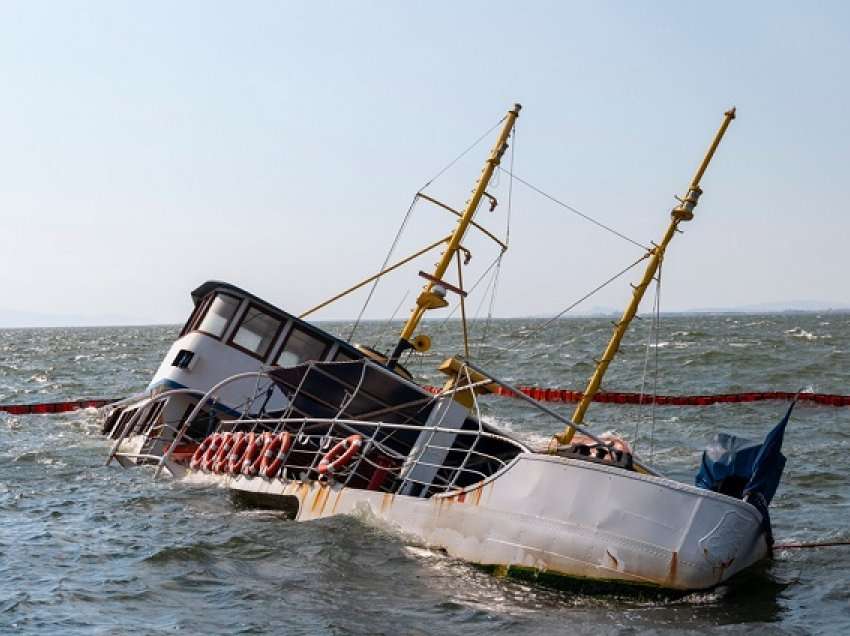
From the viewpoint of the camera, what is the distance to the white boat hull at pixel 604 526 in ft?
43.0

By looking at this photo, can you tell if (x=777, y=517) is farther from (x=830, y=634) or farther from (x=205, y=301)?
(x=205, y=301)

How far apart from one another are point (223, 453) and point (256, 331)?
182 inches

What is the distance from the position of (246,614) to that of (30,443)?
2029 cm

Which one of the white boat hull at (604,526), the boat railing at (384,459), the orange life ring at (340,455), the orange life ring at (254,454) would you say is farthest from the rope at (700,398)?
the white boat hull at (604,526)

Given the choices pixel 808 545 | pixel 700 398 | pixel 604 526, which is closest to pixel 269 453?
pixel 604 526

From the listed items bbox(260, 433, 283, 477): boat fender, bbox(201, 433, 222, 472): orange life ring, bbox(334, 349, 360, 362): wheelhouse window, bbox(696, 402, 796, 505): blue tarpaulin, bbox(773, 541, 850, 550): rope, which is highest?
bbox(696, 402, 796, 505): blue tarpaulin

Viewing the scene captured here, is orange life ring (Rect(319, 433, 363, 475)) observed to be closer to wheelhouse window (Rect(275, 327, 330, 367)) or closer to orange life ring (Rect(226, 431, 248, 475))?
orange life ring (Rect(226, 431, 248, 475))

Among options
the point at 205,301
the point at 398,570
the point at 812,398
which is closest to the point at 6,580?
the point at 398,570

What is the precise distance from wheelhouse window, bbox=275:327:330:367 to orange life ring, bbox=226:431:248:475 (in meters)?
4.37

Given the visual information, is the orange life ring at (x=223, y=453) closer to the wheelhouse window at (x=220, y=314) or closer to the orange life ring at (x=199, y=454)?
the orange life ring at (x=199, y=454)

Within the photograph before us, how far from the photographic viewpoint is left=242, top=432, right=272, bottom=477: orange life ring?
19.9m

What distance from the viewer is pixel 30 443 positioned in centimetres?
3148

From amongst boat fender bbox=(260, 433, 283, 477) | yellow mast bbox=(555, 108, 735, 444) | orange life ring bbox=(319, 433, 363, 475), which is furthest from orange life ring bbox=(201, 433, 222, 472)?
yellow mast bbox=(555, 108, 735, 444)

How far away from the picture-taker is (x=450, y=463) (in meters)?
20.0
